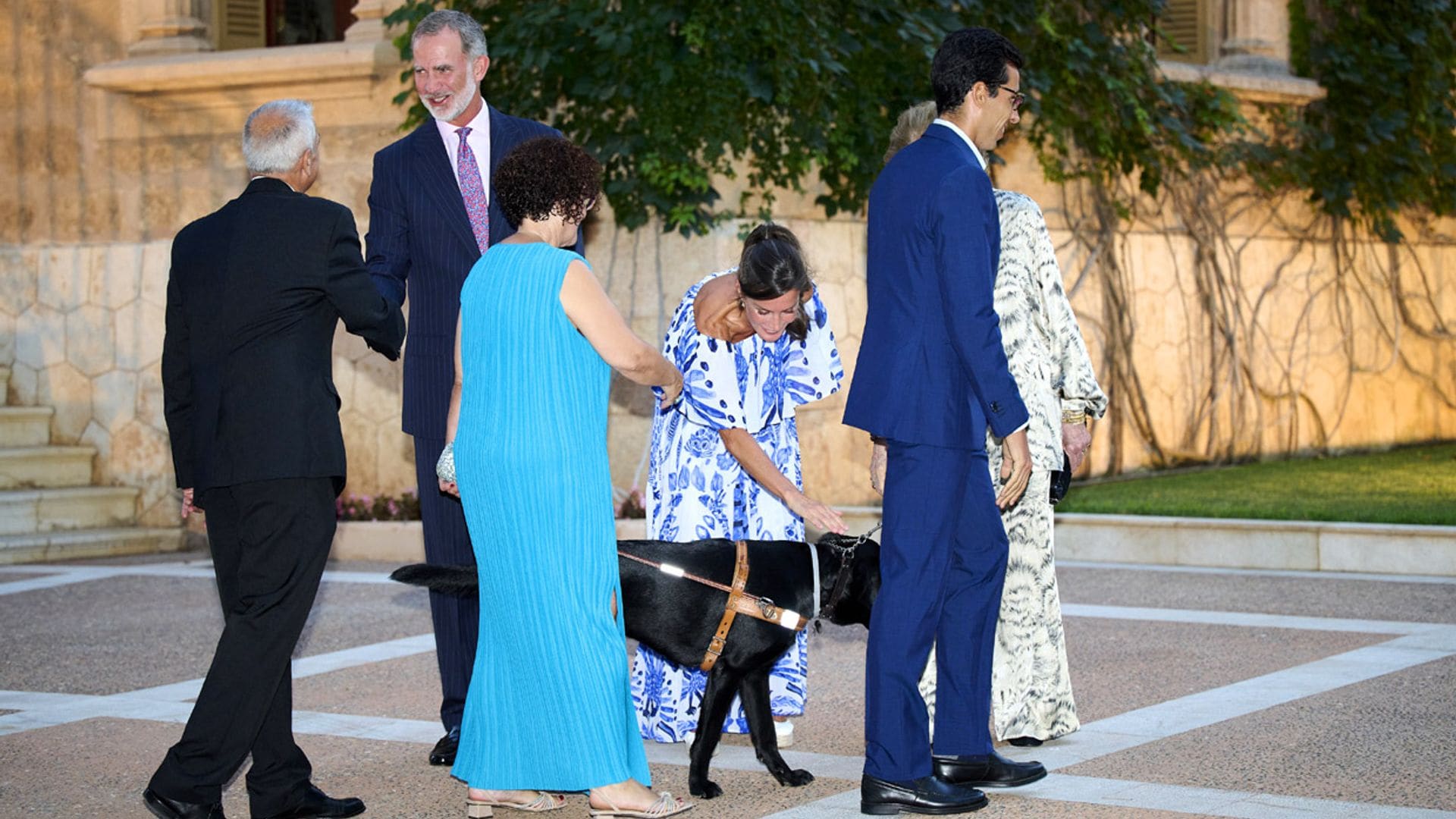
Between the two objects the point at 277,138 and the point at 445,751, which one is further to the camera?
the point at 445,751

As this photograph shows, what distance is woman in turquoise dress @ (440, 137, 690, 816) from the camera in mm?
4684

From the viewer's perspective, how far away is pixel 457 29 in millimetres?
5766

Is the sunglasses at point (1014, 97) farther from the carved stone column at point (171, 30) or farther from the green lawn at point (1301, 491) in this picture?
the carved stone column at point (171, 30)

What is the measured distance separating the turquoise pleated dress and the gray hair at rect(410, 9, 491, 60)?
48.9 inches

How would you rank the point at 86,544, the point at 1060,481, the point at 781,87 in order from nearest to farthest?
the point at 1060,481, the point at 781,87, the point at 86,544

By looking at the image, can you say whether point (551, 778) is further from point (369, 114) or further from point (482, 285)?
point (369, 114)

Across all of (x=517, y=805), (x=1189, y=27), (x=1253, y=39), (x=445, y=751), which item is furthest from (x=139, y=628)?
(x=1189, y=27)

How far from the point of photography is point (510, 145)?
19.5ft

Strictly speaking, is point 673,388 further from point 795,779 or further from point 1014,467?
point 795,779

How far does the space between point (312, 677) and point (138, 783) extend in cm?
171

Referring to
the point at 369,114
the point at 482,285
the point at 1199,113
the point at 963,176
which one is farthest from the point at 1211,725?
the point at 1199,113

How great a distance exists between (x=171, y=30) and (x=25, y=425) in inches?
110

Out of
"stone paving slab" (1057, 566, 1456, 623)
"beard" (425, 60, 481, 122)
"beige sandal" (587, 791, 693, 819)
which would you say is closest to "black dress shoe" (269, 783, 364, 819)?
"beige sandal" (587, 791, 693, 819)

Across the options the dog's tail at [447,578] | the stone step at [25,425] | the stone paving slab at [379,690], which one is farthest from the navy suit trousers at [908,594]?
the stone step at [25,425]
